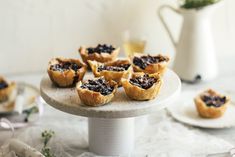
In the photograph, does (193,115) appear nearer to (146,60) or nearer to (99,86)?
(146,60)

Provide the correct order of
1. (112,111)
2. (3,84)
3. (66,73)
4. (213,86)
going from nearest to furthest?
1. (112,111)
2. (66,73)
3. (3,84)
4. (213,86)

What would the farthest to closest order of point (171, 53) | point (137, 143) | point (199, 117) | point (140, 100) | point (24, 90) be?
point (171, 53), point (24, 90), point (199, 117), point (137, 143), point (140, 100)

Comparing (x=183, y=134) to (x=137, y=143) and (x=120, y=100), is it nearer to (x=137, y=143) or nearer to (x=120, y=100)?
(x=137, y=143)

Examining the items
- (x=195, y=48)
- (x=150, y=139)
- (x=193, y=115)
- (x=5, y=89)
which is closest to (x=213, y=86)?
(x=195, y=48)

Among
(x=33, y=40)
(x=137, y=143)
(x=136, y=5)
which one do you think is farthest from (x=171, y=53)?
(x=137, y=143)

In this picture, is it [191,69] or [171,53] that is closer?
[191,69]

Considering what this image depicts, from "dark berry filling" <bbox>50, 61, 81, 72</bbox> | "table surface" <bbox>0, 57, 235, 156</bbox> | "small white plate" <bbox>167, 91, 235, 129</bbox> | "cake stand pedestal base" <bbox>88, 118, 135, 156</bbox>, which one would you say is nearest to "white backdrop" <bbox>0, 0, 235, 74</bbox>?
"table surface" <bbox>0, 57, 235, 156</bbox>

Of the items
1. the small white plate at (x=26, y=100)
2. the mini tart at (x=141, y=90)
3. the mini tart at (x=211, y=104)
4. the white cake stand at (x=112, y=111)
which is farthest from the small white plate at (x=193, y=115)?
the small white plate at (x=26, y=100)
